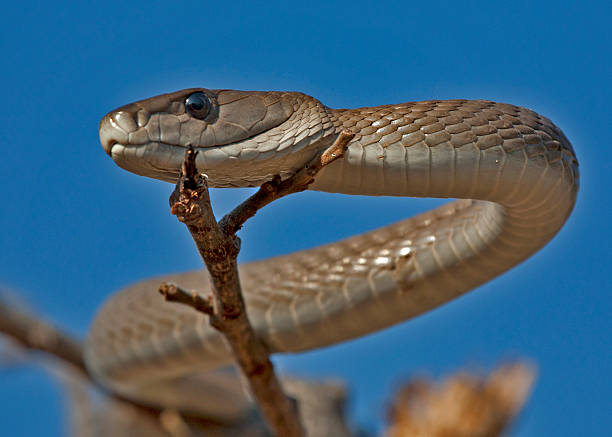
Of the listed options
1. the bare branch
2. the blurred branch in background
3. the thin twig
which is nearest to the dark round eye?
the thin twig

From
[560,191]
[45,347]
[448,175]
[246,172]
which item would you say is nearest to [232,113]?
[246,172]

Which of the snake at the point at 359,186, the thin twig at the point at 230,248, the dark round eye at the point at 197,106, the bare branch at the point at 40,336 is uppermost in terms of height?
the bare branch at the point at 40,336

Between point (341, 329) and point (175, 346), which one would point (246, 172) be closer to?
point (341, 329)

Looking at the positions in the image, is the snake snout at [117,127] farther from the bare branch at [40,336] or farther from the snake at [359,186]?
the bare branch at [40,336]

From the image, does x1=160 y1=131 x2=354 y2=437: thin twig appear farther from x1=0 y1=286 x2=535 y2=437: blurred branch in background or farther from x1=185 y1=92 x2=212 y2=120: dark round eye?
x1=0 y1=286 x2=535 y2=437: blurred branch in background

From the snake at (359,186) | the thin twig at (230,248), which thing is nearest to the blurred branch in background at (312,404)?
the snake at (359,186)

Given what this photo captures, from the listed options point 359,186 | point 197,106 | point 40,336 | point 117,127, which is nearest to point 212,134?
point 197,106
